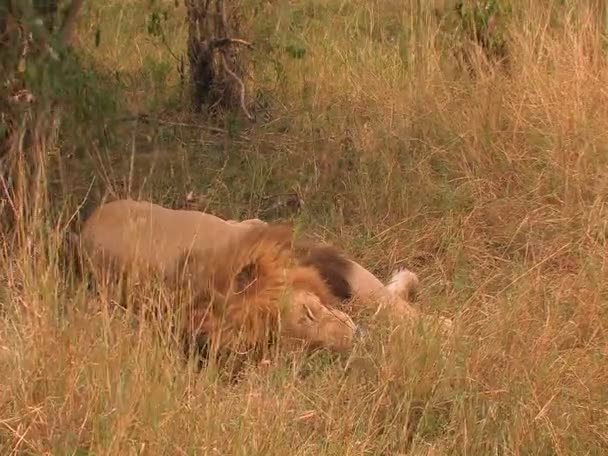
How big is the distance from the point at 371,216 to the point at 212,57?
6.06ft

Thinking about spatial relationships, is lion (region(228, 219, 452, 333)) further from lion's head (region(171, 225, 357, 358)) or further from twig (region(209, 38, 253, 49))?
twig (region(209, 38, 253, 49))

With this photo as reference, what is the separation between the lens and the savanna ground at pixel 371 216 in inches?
110

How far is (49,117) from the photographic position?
4.11 m

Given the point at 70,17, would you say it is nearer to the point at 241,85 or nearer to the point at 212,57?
the point at 241,85

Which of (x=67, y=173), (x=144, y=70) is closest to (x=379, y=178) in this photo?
(x=67, y=173)

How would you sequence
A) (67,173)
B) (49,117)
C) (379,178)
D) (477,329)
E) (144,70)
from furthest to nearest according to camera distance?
(144,70) → (379,178) → (67,173) → (49,117) → (477,329)

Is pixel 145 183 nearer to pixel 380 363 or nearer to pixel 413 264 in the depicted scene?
pixel 413 264

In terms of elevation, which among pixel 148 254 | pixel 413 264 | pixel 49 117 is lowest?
pixel 413 264

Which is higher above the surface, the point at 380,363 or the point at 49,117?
the point at 49,117

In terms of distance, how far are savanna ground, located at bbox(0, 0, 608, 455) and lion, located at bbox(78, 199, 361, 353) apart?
0.54ft

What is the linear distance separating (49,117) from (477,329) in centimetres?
181

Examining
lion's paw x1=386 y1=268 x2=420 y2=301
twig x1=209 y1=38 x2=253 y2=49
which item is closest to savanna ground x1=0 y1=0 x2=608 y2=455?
lion's paw x1=386 y1=268 x2=420 y2=301

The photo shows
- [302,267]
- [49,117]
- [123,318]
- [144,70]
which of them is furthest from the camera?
[144,70]

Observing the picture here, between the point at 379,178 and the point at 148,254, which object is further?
the point at 379,178
